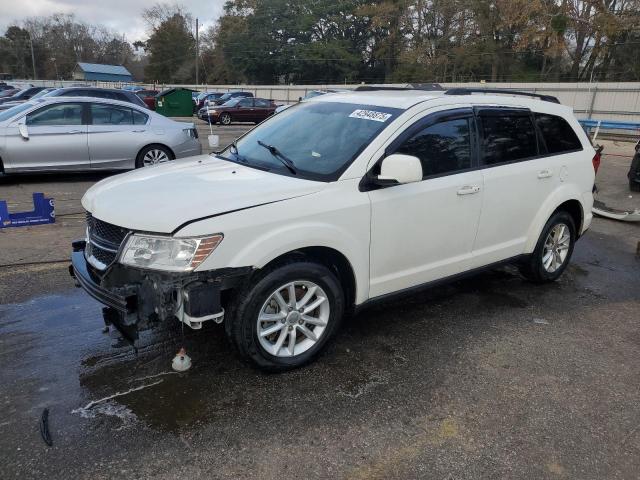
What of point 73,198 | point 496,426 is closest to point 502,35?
point 73,198

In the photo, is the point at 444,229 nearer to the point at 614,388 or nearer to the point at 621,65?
the point at 614,388

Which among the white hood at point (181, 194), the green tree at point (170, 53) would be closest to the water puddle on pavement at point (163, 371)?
the white hood at point (181, 194)

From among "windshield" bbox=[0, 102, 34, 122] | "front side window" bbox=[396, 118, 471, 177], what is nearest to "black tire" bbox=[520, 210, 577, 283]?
"front side window" bbox=[396, 118, 471, 177]

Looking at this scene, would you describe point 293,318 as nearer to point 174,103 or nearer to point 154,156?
point 154,156

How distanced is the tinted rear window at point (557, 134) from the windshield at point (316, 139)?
1.83 metres

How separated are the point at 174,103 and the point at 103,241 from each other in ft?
96.5

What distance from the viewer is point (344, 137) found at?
12.7 feet

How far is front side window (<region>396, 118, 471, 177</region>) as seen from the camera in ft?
12.8

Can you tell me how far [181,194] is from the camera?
3283 mm

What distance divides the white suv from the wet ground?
40cm

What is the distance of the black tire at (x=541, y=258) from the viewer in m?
5.04

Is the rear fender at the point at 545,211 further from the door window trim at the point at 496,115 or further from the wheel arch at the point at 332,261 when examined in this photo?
the wheel arch at the point at 332,261

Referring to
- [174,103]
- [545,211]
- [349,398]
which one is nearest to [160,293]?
[349,398]

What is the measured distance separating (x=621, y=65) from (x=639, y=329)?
1736 inches
